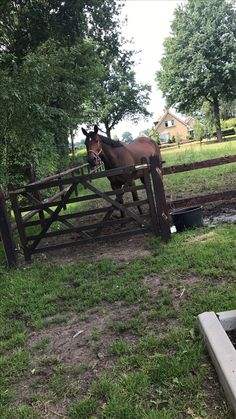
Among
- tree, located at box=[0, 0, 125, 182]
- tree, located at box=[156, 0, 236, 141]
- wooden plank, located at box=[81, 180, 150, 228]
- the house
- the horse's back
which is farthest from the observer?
the house

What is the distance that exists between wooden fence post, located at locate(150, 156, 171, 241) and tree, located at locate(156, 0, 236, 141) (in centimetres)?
3334

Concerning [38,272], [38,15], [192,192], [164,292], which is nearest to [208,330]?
[164,292]

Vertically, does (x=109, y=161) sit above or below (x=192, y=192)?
above

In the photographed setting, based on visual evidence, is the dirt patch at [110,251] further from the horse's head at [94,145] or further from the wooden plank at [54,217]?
the horse's head at [94,145]

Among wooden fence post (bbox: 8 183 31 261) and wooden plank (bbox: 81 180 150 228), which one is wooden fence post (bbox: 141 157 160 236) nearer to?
wooden plank (bbox: 81 180 150 228)

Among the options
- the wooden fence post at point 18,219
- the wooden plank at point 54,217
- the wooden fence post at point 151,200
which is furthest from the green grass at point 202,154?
the wooden fence post at point 18,219

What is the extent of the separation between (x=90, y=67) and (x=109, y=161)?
10128mm

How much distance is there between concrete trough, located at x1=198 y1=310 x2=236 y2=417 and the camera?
7.38ft

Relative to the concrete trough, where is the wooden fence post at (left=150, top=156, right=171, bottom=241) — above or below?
above

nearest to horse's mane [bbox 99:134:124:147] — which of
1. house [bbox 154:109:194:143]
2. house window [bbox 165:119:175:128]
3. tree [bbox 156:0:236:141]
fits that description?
tree [bbox 156:0:236:141]

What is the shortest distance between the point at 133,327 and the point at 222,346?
1.07 meters

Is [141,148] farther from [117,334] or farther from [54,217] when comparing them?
[117,334]

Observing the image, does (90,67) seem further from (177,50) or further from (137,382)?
(177,50)

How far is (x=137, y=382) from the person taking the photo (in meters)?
2.65
